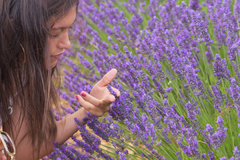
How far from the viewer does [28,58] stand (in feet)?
5.14

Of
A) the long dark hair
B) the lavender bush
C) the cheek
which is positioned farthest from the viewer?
the cheek

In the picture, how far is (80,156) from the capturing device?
1.68m

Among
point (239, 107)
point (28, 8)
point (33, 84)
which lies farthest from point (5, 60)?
point (239, 107)

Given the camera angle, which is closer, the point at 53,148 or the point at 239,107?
the point at 239,107

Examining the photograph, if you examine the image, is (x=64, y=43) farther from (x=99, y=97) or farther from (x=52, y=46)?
(x=99, y=97)

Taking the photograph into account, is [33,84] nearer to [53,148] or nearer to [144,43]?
[53,148]

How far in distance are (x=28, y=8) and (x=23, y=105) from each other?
0.60m

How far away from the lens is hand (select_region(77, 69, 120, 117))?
5.11 feet

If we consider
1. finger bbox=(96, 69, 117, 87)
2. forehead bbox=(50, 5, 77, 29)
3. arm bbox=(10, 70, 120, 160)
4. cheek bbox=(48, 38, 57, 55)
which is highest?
forehead bbox=(50, 5, 77, 29)

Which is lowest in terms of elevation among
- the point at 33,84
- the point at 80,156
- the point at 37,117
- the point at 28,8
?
the point at 80,156

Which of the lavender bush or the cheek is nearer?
the lavender bush

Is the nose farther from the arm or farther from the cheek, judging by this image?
the arm

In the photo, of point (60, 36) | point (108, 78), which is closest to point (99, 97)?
point (108, 78)

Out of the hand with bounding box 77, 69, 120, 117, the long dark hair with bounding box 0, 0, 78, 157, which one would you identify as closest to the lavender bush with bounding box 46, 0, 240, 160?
the hand with bounding box 77, 69, 120, 117
